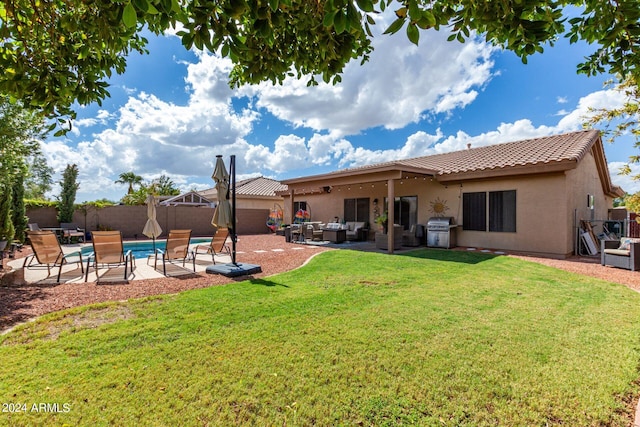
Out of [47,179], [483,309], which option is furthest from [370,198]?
[47,179]

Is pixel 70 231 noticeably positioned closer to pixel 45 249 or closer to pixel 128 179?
pixel 45 249

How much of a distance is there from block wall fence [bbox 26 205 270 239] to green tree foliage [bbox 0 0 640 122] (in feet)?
57.4

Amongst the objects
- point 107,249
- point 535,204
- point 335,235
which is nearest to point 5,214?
point 107,249

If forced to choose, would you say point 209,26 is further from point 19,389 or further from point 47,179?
point 47,179

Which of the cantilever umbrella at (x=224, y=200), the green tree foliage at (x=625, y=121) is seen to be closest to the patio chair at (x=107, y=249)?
the cantilever umbrella at (x=224, y=200)

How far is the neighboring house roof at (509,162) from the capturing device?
10.3 metres

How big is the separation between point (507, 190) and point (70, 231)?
20848mm

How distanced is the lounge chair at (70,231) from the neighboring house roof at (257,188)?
1081 cm

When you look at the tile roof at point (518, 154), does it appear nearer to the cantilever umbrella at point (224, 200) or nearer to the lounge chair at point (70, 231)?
the cantilever umbrella at point (224, 200)

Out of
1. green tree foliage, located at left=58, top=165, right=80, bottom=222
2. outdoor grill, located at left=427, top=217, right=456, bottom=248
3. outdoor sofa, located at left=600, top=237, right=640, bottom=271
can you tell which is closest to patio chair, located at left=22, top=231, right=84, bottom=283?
outdoor grill, located at left=427, top=217, right=456, bottom=248

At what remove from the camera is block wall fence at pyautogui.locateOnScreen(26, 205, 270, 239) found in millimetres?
16891

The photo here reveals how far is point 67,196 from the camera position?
17.0 m

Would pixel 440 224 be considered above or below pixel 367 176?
below

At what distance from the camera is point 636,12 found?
2.44 meters
